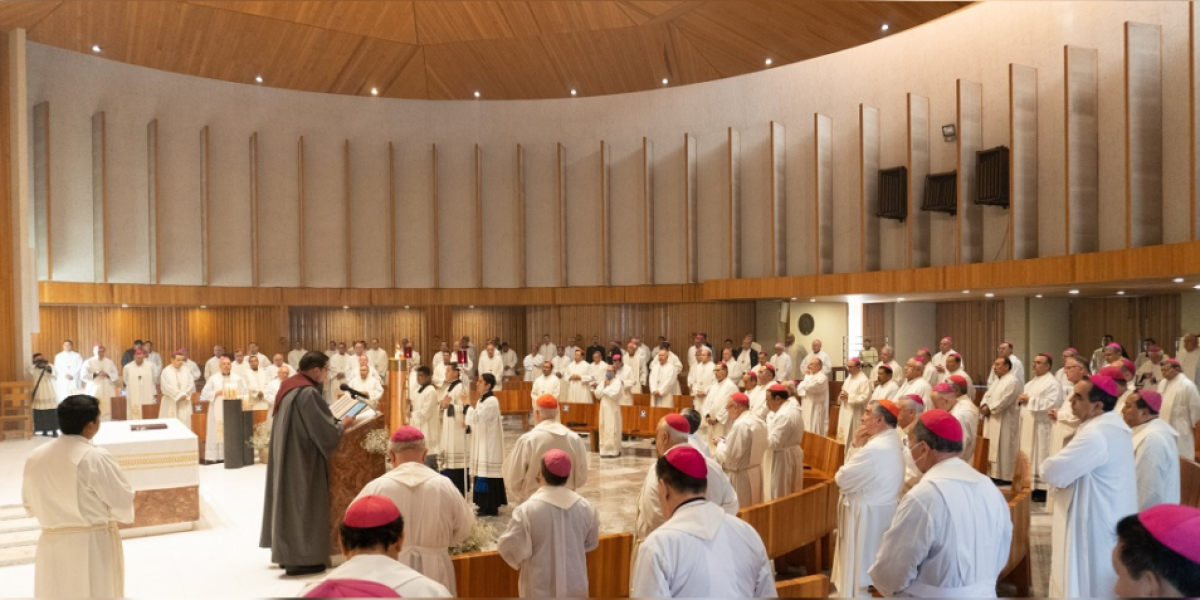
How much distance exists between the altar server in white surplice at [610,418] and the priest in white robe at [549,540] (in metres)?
→ 9.01

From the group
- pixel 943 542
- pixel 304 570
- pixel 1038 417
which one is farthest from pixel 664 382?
pixel 943 542

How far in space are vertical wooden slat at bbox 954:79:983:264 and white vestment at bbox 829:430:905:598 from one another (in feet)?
33.2

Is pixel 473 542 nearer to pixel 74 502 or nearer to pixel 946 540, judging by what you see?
pixel 74 502

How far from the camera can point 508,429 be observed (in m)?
17.0

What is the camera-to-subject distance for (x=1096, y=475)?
5.38 meters

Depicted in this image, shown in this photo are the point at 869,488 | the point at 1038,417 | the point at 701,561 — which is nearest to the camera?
the point at 701,561

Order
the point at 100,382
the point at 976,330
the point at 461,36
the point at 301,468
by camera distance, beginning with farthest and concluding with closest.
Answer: the point at 461,36 < the point at 976,330 < the point at 100,382 < the point at 301,468

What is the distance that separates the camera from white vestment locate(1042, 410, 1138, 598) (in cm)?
529

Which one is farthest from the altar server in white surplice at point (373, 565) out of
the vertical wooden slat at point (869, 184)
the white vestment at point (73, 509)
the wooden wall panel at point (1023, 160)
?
the vertical wooden slat at point (869, 184)

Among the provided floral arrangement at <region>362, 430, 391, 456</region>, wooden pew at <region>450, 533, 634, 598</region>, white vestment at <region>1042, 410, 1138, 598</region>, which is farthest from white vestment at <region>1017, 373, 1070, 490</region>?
floral arrangement at <region>362, 430, 391, 456</region>

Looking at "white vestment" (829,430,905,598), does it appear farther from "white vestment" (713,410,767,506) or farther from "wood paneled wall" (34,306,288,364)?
"wood paneled wall" (34,306,288,364)

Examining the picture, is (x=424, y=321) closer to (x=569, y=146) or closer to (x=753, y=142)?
(x=569, y=146)

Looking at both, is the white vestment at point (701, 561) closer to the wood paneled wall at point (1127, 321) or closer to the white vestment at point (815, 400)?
the white vestment at point (815, 400)

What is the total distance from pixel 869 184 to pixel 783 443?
10328mm
